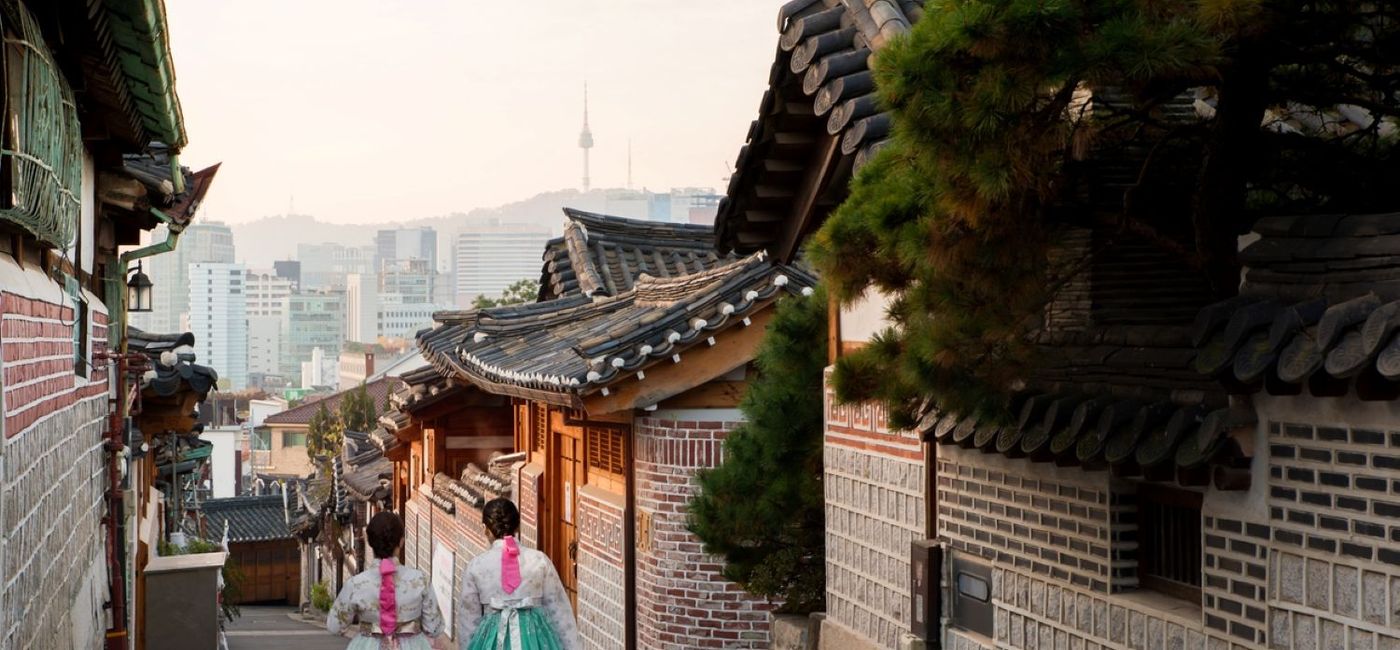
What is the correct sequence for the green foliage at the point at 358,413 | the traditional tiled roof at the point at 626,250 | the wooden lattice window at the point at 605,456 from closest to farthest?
the wooden lattice window at the point at 605,456 < the traditional tiled roof at the point at 626,250 < the green foliage at the point at 358,413

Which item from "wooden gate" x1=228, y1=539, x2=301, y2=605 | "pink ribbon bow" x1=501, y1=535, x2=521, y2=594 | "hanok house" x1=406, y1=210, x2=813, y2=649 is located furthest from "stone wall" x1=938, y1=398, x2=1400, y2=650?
"wooden gate" x1=228, y1=539, x2=301, y2=605

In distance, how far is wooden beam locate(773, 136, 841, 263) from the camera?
10.8m

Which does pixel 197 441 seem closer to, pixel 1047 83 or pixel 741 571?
pixel 741 571

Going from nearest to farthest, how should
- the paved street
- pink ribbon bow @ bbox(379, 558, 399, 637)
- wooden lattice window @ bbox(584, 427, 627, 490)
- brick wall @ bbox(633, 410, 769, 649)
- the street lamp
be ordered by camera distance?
pink ribbon bow @ bbox(379, 558, 399, 637) < brick wall @ bbox(633, 410, 769, 649) < wooden lattice window @ bbox(584, 427, 627, 490) < the street lamp < the paved street

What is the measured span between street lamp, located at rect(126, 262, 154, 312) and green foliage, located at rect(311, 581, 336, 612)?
28.8 meters

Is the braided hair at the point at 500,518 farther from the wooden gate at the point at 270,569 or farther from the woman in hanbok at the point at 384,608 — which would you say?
the wooden gate at the point at 270,569

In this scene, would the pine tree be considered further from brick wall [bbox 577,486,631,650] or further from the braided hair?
the braided hair

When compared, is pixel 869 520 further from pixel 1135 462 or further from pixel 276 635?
pixel 276 635

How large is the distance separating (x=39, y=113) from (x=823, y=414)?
6251 mm

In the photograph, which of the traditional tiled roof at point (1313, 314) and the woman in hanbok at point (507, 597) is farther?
the woman in hanbok at point (507, 597)

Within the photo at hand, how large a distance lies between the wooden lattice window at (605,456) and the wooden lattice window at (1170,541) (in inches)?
357

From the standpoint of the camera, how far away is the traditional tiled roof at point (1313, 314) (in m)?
5.05

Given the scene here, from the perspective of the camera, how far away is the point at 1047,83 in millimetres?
5492

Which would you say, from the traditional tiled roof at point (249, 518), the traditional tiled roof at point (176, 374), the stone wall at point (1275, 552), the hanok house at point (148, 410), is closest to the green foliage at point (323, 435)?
the traditional tiled roof at point (249, 518)
